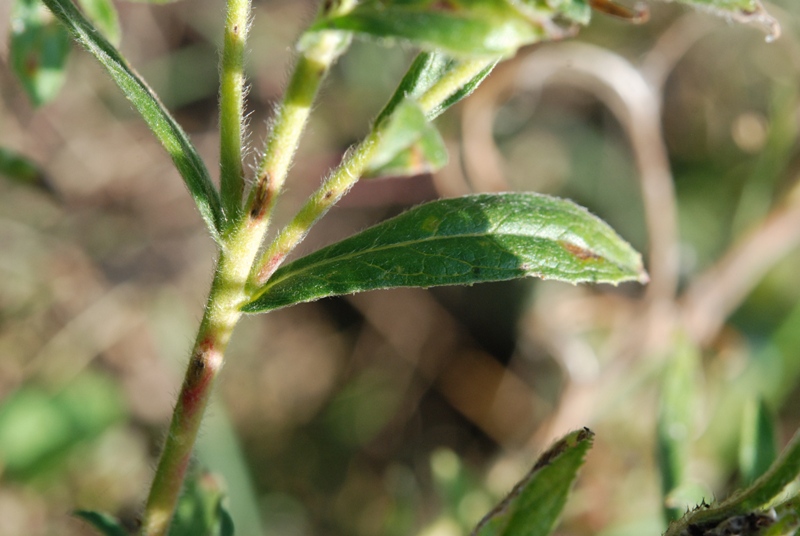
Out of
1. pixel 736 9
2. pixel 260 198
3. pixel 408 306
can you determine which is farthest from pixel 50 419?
pixel 736 9

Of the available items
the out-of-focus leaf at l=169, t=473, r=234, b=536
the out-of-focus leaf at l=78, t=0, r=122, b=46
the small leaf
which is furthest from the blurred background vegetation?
the small leaf

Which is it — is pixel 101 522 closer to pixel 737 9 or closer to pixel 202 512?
pixel 202 512

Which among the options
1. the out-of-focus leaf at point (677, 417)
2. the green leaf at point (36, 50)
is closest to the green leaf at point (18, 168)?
the green leaf at point (36, 50)

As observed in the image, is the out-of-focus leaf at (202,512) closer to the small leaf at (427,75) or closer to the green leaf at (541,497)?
the green leaf at (541,497)

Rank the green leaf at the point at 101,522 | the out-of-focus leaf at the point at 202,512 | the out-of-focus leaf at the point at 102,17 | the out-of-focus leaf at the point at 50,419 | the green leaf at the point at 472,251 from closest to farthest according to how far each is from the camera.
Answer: the green leaf at the point at 472,251, the green leaf at the point at 101,522, the out-of-focus leaf at the point at 202,512, the out-of-focus leaf at the point at 102,17, the out-of-focus leaf at the point at 50,419

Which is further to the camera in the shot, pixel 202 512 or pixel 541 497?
pixel 202 512

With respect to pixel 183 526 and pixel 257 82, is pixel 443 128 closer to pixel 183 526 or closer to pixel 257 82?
pixel 257 82
